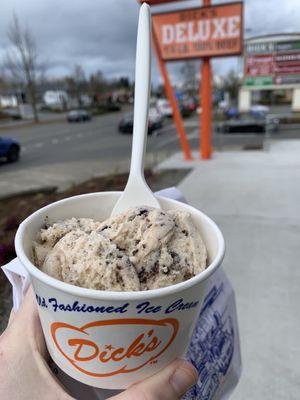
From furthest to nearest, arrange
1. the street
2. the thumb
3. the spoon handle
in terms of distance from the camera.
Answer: the street
the spoon handle
the thumb

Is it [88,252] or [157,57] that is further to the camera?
[157,57]

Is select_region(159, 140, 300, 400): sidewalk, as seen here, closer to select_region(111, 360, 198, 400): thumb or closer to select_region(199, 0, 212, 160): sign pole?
select_region(199, 0, 212, 160): sign pole

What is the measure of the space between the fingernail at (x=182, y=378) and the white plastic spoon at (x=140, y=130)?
0.46 m

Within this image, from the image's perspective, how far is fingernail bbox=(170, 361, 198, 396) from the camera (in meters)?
0.88

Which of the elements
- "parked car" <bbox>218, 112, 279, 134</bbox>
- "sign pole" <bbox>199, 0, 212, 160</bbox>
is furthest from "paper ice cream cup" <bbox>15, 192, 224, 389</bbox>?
"parked car" <bbox>218, 112, 279, 134</bbox>

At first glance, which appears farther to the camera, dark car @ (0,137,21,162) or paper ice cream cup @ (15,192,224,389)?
dark car @ (0,137,21,162)

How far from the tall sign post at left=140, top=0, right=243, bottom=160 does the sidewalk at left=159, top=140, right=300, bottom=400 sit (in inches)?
97.4

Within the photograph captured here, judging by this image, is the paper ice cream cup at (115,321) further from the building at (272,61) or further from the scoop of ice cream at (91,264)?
the building at (272,61)

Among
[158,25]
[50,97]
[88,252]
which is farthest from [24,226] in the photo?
[50,97]

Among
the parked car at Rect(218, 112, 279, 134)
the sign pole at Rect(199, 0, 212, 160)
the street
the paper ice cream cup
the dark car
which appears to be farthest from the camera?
the parked car at Rect(218, 112, 279, 134)

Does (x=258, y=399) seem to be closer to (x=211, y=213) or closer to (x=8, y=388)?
(x=8, y=388)

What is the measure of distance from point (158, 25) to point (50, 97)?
5894 centimetres

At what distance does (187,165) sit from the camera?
319 inches

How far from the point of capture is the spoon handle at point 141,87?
102 cm
